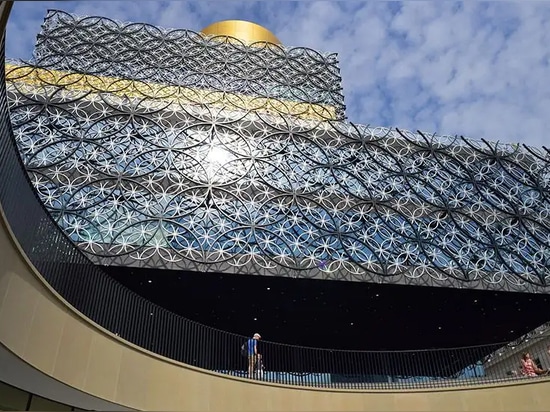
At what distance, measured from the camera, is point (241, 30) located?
1722 inches

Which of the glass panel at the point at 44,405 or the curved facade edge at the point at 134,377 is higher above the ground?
the curved facade edge at the point at 134,377

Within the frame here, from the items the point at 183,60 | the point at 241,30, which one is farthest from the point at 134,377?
the point at 241,30

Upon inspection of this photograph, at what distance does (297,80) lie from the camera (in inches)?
1284

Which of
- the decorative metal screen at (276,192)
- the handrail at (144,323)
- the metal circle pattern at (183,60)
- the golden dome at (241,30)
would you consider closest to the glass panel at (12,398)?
the handrail at (144,323)

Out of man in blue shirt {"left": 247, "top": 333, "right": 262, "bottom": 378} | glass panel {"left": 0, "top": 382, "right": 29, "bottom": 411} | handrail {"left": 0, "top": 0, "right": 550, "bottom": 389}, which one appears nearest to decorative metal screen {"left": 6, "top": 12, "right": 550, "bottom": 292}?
man in blue shirt {"left": 247, "top": 333, "right": 262, "bottom": 378}

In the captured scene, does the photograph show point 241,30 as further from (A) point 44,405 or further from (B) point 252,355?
(A) point 44,405

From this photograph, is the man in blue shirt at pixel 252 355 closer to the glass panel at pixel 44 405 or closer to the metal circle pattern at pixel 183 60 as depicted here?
the glass panel at pixel 44 405

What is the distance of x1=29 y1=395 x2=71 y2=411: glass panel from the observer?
1227 centimetres

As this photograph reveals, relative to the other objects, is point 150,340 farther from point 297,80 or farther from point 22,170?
point 297,80

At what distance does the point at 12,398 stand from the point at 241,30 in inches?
1478

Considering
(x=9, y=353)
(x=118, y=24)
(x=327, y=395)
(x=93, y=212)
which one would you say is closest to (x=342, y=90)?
(x=118, y=24)

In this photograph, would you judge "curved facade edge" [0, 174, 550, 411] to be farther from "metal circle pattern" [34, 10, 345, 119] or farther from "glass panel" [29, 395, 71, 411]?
"metal circle pattern" [34, 10, 345, 119]

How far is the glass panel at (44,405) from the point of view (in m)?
12.3

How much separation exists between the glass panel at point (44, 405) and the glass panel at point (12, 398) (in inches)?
11.3
